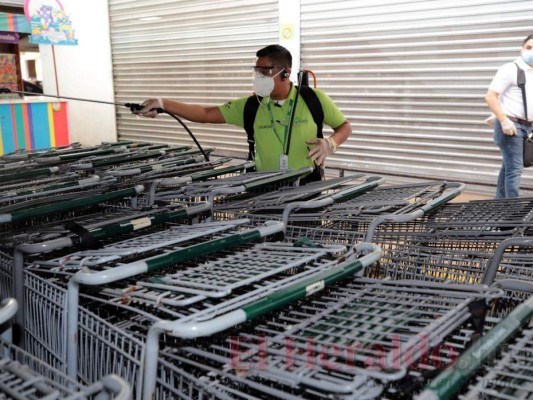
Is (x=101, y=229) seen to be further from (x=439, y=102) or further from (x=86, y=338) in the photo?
(x=439, y=102)

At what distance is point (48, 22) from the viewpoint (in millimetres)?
7672

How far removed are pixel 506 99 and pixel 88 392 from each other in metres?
5.25

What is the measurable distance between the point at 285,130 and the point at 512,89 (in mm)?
2778

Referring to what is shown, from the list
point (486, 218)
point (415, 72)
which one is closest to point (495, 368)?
point (486, 218)

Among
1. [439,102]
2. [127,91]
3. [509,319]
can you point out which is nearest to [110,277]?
[509,319]

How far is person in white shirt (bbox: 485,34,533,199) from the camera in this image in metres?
5.27

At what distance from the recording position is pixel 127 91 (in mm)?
10867

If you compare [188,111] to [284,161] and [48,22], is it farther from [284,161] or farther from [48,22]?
[48,22]

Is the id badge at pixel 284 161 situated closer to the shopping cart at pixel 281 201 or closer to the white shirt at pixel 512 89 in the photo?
the shopping cart at pixel 281 201

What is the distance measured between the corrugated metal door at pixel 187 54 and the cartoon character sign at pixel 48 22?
2.24 meters

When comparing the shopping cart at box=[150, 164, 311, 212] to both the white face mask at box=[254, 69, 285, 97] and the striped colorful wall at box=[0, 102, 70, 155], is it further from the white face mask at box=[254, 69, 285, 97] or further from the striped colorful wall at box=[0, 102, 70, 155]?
the striped colorful wall at box=[0, 102, 70, 155]

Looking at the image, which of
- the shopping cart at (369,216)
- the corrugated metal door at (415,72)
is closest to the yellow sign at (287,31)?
the corrugated metal door at (415,72)

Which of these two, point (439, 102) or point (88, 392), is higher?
point (439, 102)

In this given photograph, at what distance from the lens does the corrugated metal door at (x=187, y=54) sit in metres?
8.73
